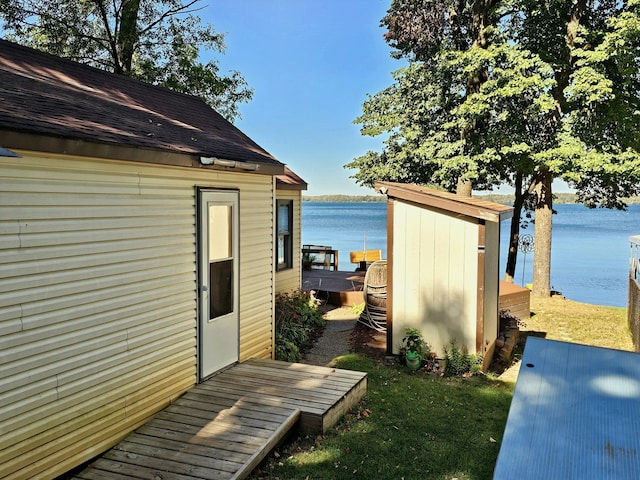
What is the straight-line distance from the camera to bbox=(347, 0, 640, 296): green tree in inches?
452

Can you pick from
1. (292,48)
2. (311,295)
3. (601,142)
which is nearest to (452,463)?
(311,295)

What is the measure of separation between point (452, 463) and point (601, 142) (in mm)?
10361

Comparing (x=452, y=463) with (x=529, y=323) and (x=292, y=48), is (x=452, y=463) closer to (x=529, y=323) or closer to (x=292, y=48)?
(x=529, y=323)

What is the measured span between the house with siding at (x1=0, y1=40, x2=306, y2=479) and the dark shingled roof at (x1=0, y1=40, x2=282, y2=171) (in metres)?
0.03

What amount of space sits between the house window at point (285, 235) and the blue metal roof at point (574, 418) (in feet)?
26.6

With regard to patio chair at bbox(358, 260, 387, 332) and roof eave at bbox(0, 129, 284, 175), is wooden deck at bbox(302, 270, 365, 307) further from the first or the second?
roof eave at bbox(0, 129, 284, 175)

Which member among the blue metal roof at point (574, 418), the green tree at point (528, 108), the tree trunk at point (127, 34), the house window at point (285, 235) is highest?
the tree trunk at point (127, 34)

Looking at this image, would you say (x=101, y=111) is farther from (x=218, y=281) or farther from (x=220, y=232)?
(x=218, y=281)

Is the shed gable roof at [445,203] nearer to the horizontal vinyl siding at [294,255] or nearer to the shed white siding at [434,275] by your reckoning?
the shed white siding at [434,275]

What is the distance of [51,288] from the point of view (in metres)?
3.65

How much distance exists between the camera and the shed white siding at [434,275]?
6980 mm

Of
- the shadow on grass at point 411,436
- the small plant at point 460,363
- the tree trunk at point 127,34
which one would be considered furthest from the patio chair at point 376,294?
the tree trunk at point 127,34

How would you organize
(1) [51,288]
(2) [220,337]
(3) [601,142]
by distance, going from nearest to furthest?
(1) [51,288]
(2) [220,337]
(3) [601,142]

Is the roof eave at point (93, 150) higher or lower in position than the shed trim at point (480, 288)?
higher
